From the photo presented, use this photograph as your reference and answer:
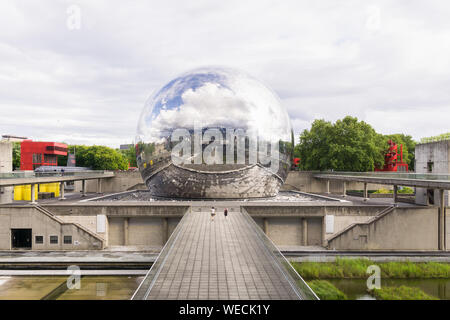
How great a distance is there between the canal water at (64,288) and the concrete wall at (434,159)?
21973mm

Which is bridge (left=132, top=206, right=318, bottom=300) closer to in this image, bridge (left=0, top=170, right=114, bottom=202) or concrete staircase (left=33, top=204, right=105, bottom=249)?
concrete staircase (left=33, top=204, right=105, bottom=249)

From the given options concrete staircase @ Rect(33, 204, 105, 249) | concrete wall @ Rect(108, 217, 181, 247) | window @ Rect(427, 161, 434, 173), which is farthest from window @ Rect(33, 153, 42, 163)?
window @ Rect(427, 161, 434, 173)

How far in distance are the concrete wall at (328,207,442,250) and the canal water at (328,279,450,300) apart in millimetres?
4444

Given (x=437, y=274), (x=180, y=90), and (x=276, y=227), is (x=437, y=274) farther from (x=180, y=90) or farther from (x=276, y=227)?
(x=180, y=90)

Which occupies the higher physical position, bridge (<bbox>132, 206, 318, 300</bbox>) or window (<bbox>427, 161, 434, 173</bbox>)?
window (<bbox>427, 161, 434, 173</bbox>)

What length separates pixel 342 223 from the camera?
20531 millimetres

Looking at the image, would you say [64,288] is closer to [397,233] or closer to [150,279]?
[150,279]

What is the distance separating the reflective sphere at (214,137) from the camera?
70.7 ft

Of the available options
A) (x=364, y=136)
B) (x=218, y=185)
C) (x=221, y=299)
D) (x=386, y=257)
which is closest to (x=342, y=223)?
(x=386, y=257)

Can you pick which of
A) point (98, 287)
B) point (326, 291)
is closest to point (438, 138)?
point (326, 291)

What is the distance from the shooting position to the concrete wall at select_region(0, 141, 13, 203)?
2669cm

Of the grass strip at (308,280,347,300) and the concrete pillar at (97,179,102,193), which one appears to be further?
the concrete pillar at (97,179,102,193)

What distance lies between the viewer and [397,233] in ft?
67.0
